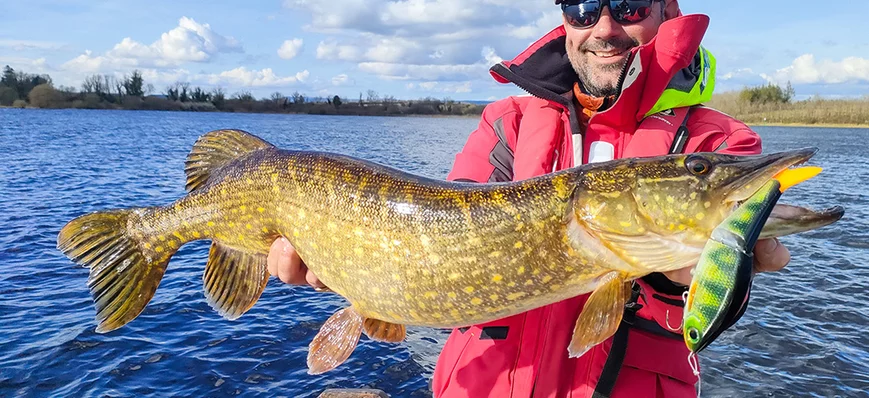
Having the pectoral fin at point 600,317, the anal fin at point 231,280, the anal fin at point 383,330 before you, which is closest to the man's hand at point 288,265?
the anal fin at point 231,280

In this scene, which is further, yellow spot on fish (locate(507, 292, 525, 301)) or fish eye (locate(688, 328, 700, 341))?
yellow spot on fish (locate(507, 292, 525, 301))

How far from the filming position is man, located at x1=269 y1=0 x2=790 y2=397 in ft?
7.97

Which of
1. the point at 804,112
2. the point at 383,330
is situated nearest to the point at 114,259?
the point at 383,330

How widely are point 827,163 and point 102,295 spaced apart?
29767 millimetres

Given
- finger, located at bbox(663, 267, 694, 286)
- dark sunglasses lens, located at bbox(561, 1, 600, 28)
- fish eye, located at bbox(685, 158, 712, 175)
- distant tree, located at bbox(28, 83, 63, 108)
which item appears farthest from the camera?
distant tree, located at bbox(28, 83, 63, 108)

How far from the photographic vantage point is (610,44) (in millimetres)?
2893

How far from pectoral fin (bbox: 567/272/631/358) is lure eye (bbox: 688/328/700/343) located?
299mm

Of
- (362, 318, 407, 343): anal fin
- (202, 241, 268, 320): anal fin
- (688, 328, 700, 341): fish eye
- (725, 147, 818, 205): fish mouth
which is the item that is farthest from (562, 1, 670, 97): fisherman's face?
(202, 241, 268, 320): anal fin

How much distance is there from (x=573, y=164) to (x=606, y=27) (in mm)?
725

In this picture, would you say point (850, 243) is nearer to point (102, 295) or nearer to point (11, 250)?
point (102, 295)

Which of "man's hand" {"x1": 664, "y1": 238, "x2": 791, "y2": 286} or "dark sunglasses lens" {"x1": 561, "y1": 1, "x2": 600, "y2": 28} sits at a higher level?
"dark sunglasses lens" {"x1": 561, "y1": 1, "x2": 600, "y2": 28}

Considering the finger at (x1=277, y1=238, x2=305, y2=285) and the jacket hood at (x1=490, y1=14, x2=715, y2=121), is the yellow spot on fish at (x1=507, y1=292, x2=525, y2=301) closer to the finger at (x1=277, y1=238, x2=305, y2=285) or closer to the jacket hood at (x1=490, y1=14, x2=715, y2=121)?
the jacket hood at (x1=490, y1=14, x2=715, y2=121)

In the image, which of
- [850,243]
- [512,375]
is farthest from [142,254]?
[850,243]

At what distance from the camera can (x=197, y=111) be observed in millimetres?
90812
